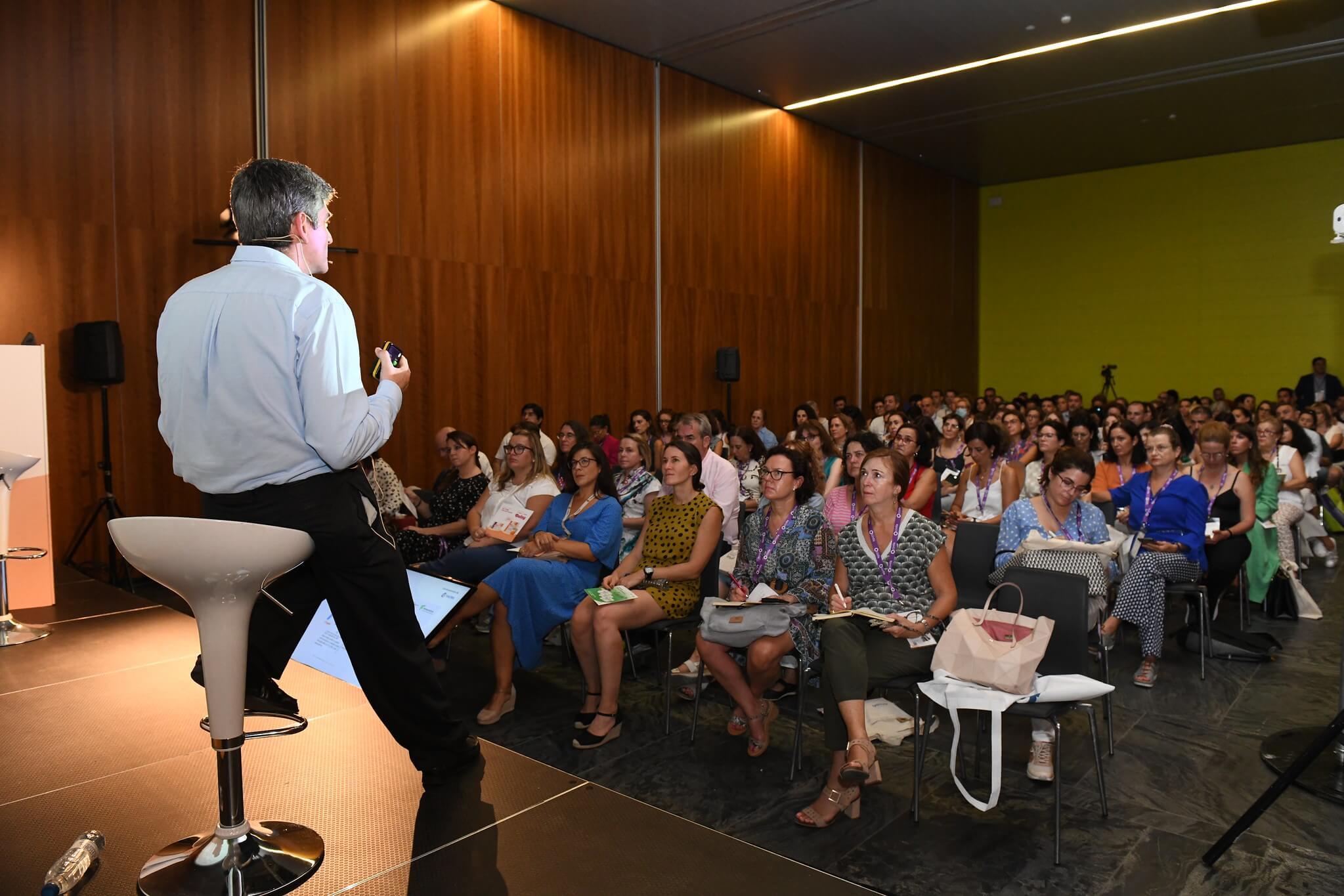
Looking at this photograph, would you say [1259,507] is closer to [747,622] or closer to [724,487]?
[724,487]

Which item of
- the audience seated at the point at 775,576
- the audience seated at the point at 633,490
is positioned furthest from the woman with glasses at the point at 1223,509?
the audience seated at the point at 633,490

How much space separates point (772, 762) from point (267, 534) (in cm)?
223

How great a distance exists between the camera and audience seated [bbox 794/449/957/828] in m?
2.87

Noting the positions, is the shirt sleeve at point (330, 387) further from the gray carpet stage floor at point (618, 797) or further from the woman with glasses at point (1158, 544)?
the woman with glasses at point (1158, 544)

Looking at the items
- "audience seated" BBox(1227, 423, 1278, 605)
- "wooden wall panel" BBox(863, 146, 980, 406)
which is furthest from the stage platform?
"wooden wall panel" BBox(863, 146, 980, 406)

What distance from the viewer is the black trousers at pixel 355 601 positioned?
1.92 meters

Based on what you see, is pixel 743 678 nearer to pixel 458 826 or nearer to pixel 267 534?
A: pixel 458 826

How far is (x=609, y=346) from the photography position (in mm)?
9500

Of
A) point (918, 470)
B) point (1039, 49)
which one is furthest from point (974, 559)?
point (1039, 49)

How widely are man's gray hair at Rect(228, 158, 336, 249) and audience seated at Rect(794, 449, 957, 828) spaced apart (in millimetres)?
2057

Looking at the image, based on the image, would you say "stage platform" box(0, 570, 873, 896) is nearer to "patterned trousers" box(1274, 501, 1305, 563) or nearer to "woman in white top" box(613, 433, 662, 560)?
"woman in white top" box(613, 433, 662, 560)

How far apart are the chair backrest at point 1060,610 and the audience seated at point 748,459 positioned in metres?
2.87

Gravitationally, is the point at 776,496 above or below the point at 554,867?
above

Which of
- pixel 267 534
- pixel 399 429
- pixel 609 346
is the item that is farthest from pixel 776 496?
pixel 609 346
